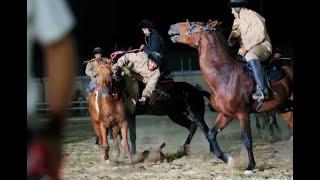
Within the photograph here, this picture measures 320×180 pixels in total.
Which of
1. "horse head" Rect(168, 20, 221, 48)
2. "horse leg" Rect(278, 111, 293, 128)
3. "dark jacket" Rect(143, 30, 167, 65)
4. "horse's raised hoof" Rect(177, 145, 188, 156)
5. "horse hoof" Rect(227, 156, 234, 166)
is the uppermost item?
"horse head" Rect(168, 20, 221, 48)

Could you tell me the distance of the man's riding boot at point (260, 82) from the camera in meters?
2.69

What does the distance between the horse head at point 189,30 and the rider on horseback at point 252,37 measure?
109 millimetres

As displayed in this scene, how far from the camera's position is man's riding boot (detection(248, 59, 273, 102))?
269 centimetres

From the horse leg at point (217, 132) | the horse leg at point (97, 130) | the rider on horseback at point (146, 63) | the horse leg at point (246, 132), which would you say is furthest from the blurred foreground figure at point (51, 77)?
the horse leg at point (246, 132)

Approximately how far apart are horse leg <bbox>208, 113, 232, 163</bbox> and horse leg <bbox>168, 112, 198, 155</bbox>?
0.09 meters

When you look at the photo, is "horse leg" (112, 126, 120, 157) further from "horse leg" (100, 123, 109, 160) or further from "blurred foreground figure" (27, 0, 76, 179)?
"blurred foreground figure" (27, 0, 76, 179)

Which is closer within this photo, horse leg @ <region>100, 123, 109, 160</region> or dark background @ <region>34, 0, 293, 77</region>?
dark background @ <region>34, 0, 293, 77</region>

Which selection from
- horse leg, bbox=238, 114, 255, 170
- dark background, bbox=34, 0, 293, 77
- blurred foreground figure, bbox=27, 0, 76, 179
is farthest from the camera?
horse leg, bbox=238, 114, 255, 170

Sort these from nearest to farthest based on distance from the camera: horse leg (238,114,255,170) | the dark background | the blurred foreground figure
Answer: the blurred foreground figure
the dark background
horse leg (238,114,255,170)

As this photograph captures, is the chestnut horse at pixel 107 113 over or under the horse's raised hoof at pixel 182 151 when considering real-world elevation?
over

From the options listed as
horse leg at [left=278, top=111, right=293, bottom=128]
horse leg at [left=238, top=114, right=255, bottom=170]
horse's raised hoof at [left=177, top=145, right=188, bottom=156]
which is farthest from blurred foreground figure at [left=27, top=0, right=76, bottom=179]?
horse leg at [left=278, top=111, right=293, bottom=128]

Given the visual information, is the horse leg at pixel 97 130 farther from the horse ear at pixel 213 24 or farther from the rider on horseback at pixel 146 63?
the horse ear at pixel 213 24

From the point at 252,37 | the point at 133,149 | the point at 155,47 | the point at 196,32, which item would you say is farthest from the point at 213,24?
the point at 133,149
